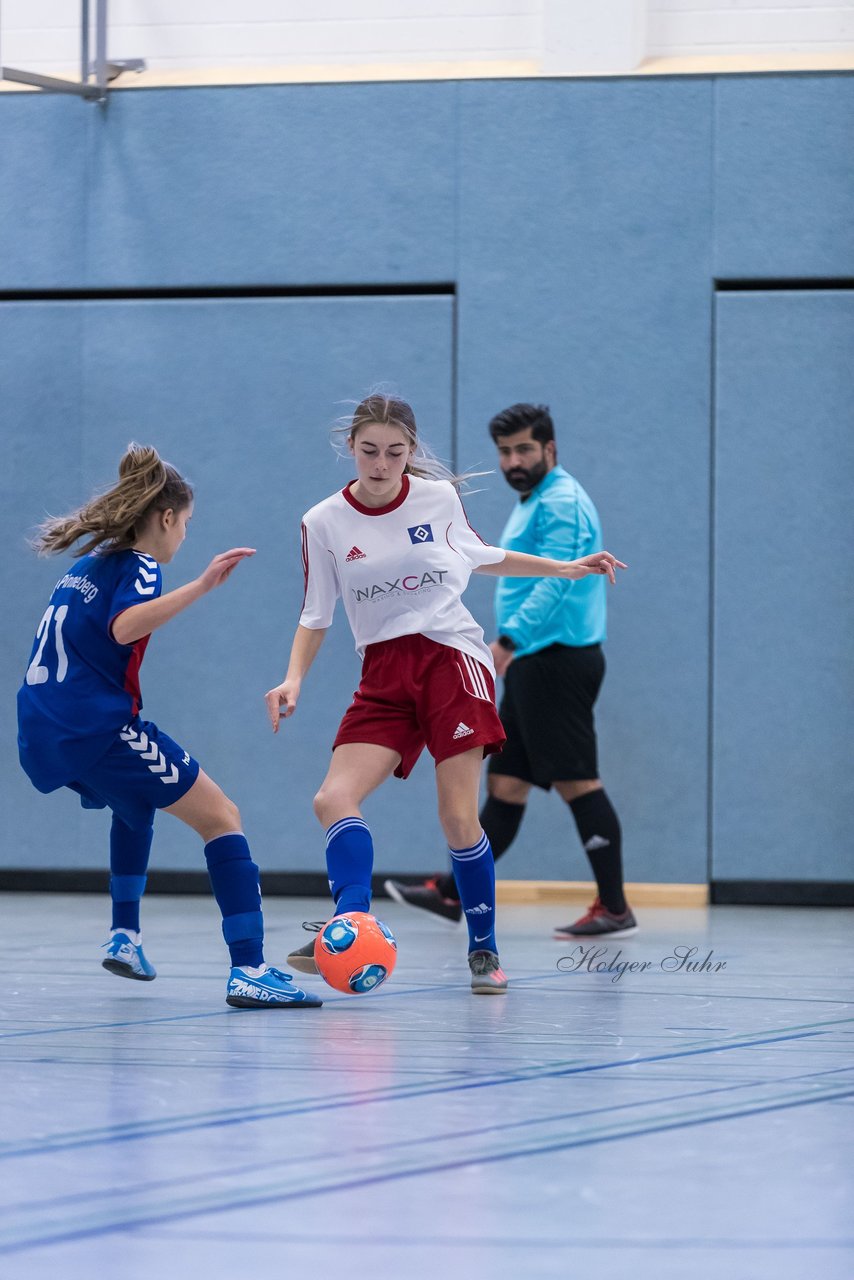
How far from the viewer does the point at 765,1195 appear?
238cm

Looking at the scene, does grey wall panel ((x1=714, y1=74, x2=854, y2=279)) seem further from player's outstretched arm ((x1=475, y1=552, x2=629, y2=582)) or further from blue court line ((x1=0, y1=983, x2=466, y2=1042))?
blue court line ((x1=0, y1=983, x2=466, y2=1042))


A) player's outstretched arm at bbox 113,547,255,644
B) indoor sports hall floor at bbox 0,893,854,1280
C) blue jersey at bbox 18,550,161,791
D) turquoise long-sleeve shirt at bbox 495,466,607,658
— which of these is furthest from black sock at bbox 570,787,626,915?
player's outstretched arm at bbox 113,547,255,644

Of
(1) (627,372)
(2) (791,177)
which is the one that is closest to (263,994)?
(1) (627,372)

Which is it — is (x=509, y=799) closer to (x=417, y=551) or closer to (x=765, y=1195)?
(x=417, y=551)

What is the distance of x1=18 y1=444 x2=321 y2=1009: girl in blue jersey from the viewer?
4.22 meters

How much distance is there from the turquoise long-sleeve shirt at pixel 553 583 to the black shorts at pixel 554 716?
0.22ft

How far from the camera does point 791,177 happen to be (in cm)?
745

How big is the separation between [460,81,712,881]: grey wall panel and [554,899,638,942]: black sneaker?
1.43 meters

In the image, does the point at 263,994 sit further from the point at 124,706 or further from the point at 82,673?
the point at 82,673

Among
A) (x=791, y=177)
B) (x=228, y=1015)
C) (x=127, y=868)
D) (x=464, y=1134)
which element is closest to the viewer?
(x=464, y=1134)

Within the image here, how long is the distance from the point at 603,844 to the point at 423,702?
1716 mm

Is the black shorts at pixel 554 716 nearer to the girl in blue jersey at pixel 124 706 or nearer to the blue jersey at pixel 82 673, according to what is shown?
the girl in blue jersey at pixel 124 706

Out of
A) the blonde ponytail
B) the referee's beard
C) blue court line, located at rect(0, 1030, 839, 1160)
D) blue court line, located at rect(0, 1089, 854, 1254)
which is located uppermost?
the referee's beard

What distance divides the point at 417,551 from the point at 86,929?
2.55 meters
